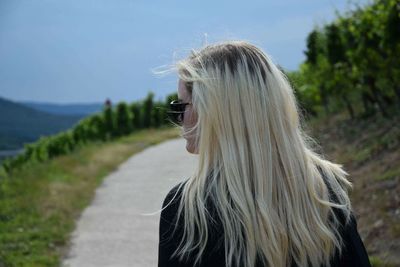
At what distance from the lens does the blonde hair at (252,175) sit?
1994 mm

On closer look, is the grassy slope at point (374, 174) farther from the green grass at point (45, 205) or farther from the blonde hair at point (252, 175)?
the green grass at point (45, 205)

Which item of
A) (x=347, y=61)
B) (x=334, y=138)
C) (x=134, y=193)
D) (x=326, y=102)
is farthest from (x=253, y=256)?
(x=326, y=102)

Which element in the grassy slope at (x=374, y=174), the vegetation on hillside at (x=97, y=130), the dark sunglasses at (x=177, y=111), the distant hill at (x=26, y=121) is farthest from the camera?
the distant hill at (x=26, y=121)

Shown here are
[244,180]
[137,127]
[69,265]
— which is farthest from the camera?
[137,127]

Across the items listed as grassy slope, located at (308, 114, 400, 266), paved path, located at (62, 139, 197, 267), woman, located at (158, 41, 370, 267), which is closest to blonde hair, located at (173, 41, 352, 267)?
woman, located at (158, 41, 370, 267)

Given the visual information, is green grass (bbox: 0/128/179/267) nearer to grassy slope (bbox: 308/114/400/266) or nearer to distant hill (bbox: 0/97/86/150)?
grassy slope (bbox: 308/114/400/266)

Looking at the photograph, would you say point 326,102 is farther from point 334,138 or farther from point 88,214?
point 88,214

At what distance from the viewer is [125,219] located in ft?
27.2

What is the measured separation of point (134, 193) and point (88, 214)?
1.70m

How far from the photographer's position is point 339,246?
2100mm

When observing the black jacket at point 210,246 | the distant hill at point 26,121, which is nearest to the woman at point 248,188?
the black jacket at point 210,246

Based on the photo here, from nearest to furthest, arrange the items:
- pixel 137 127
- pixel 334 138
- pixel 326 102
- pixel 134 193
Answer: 1. pixel 134 193
2. pixel 334 138
3. pixel 326 102
4. pixel 137 127

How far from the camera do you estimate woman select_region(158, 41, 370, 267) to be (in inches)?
78.6

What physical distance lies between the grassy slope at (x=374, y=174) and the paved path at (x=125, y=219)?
179 cm
